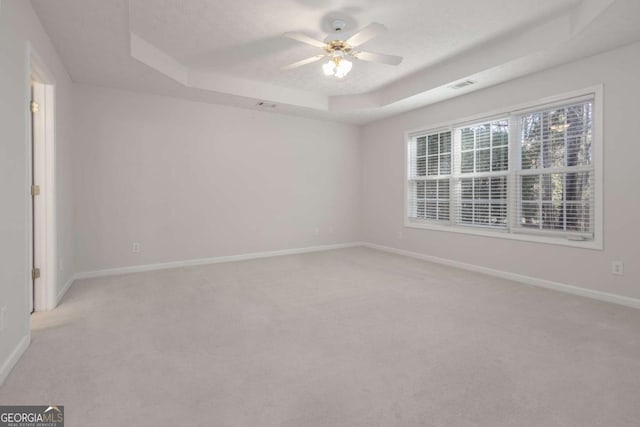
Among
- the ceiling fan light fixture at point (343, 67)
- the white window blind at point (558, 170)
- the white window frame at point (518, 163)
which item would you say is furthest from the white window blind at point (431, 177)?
the ceiling fan light fixture at point (343, 67)

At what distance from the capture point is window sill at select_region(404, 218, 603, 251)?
11.2 feet

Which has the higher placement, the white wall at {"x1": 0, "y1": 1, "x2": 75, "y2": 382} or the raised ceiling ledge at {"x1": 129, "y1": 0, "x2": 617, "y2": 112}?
the raised ceiling ledge at {"x1": 129, "y1": 0, "x2": 617, "y2": 112}

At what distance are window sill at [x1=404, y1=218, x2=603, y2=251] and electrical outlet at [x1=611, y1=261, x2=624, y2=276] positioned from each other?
18cm

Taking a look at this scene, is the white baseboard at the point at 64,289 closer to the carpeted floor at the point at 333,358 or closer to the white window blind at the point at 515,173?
the carpeted floor at the point at 333,358

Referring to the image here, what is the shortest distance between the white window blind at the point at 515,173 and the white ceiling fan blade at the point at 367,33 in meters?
2.44

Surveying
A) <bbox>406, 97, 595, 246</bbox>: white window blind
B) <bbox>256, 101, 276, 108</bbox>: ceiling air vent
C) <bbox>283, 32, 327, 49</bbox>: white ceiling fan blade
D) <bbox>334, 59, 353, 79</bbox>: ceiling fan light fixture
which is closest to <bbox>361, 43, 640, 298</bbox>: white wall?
<bbox>406, 97, 595, 246</bbox>: white window blind

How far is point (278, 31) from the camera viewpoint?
3279mm

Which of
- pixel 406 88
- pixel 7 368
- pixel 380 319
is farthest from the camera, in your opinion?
pixel 406 88

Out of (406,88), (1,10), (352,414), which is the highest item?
(406,88)

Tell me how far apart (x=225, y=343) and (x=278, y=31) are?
303cm

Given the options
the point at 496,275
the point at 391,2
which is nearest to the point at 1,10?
the point at 391,2

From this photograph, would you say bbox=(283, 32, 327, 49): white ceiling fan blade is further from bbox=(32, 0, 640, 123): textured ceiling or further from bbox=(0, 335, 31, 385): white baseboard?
bbox=(0, 335, 31, 385): white baseboard

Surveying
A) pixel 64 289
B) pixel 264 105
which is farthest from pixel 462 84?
pixel 64 289

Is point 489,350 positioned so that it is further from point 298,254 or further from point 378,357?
point 298,254
